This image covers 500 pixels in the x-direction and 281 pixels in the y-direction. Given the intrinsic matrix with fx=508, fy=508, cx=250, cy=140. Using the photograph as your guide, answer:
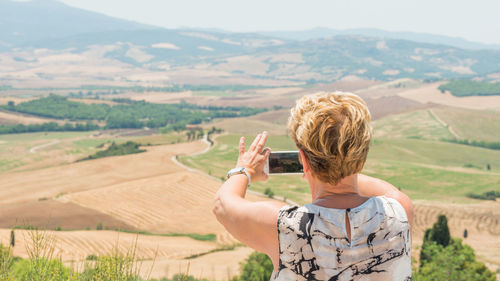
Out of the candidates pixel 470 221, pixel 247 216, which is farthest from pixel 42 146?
pixel 247 216

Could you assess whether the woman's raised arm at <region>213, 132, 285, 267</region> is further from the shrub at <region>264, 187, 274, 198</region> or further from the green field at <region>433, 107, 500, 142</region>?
the green field at <region>433, 107, 500, 142</region>

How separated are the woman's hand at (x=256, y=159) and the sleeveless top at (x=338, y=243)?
0.51 m

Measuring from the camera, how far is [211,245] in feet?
172

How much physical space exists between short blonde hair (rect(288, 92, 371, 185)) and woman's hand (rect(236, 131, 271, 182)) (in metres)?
0.46

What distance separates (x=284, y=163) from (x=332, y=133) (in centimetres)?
70

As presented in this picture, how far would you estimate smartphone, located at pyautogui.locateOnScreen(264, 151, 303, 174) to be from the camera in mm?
3498

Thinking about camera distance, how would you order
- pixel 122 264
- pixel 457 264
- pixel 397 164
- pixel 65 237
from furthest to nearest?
pixel 397 164 < pixel 65 237 < pixel 457 264 < pixel 122 264

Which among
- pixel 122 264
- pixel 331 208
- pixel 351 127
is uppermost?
pixel 351 127

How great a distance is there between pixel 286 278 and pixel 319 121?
94 centimetres

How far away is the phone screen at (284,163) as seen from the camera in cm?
350

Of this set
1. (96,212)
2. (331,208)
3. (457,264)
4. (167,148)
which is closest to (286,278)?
(331,208)

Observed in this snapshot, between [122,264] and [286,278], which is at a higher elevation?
[286,278]

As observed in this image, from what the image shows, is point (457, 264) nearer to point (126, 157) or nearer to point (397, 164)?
point (397, 164)

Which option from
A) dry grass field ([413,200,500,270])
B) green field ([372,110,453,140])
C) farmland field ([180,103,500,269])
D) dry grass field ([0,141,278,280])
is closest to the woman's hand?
dry grass field ([0,141,278,280])
